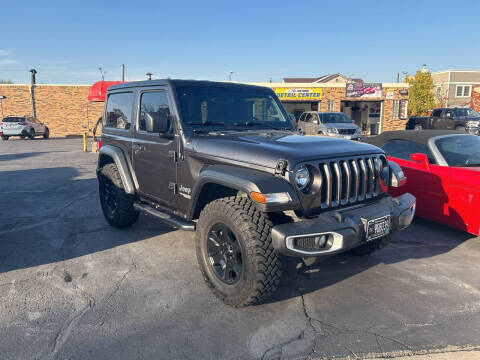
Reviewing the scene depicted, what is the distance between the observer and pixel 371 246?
4320 millimetres

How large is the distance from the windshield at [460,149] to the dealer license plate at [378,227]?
8.08 ft

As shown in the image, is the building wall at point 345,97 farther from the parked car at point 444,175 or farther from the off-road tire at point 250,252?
the off-road tire at point 250,252

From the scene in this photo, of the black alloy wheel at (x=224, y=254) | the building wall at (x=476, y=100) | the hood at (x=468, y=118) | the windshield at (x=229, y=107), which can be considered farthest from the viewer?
the building wall at (x=476, y=100)

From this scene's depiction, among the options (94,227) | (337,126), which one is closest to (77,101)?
(337,126)

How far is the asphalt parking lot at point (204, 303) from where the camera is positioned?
110 inches

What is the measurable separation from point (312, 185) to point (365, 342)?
4.17 ft

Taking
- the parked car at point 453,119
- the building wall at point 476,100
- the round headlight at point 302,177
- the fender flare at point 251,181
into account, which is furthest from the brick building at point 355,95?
the round headlight at point 302,177

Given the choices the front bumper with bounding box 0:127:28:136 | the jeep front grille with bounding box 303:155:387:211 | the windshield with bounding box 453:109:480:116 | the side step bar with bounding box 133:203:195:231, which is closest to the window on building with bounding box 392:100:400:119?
the windshield with bounding box 453:109:480:116

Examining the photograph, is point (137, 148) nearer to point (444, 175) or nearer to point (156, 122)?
point (156, 122)

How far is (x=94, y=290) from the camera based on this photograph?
3727 millimetres

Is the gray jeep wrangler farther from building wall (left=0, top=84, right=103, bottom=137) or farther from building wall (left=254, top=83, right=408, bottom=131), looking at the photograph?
building wall (left=0, top=84, right=103, bottom=137)

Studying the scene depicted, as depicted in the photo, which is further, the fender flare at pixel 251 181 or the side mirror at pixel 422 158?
the side mirror at pixel 422 158

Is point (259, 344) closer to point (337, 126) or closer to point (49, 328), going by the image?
point (49, 328)

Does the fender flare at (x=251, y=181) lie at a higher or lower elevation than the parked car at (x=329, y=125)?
lower
